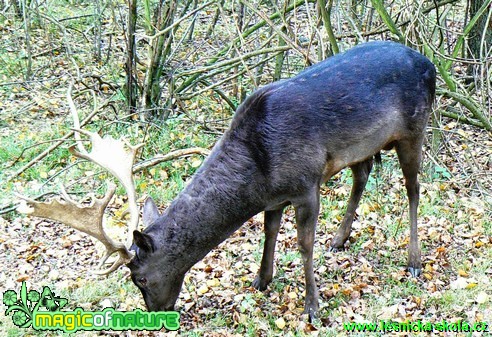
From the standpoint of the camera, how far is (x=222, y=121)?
28.0ft

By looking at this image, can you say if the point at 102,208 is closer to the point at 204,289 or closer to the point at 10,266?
the point at 204,289

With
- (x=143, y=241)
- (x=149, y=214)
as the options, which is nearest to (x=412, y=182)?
(x=149, y=214)

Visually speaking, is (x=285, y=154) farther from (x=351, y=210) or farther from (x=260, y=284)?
(x=351, y=210)

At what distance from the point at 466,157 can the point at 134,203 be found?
4009 millimetres

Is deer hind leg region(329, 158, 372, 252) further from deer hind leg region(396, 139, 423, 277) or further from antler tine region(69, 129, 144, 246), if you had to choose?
antler tine region(69, 129, 144, 246)

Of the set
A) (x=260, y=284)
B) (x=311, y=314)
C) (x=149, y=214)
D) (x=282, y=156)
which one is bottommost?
(x=311, y=314)

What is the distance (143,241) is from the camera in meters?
4.58

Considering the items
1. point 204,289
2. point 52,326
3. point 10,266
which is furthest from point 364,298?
point 10,266

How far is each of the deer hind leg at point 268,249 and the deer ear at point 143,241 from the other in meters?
1.17

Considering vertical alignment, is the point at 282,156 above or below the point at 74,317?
above

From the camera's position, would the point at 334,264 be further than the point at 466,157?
No

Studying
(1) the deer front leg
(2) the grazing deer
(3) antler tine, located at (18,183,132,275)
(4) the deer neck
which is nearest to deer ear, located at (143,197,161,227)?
(2) the grazing deer

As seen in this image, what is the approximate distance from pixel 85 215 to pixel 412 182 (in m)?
2.96

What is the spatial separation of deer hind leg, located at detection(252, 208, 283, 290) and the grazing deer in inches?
0.5
